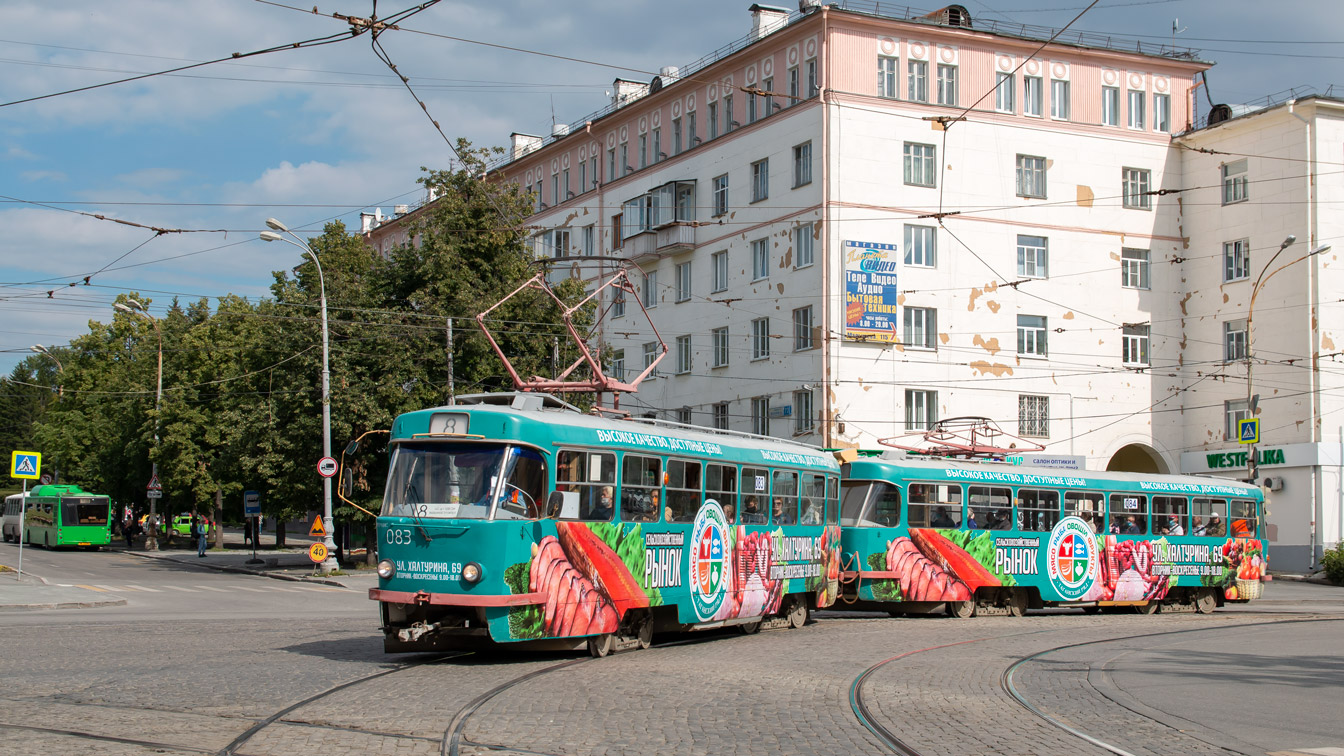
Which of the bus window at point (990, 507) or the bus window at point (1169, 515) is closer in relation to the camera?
the bus window at point (990, 507)

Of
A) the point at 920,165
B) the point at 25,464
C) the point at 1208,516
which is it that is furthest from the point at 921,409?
the point at 25,464

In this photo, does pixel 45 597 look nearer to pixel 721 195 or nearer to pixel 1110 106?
pixel 721 195

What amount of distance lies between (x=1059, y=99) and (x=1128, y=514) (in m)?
24.7

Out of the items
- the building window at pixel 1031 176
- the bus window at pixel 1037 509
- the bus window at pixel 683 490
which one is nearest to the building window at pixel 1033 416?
the building window at pixel 1031 176

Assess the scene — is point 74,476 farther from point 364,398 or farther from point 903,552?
point 903,552

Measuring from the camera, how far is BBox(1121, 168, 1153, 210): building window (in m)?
46.9

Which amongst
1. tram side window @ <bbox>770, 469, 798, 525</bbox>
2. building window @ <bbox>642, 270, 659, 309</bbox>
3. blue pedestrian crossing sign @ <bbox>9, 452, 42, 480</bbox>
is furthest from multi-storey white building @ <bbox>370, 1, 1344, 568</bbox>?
tram side window @ <bbox>770, 469, 798, 525</bbox>

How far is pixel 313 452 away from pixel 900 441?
18797mm

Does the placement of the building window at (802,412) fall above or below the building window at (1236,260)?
below

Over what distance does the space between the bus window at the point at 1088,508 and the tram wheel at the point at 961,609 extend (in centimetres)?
287

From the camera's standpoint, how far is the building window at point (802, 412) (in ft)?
140

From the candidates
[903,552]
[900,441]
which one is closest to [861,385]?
[900,441]

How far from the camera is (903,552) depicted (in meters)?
22.0

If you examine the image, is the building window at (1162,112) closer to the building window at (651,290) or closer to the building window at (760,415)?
the building window at (760,415)
